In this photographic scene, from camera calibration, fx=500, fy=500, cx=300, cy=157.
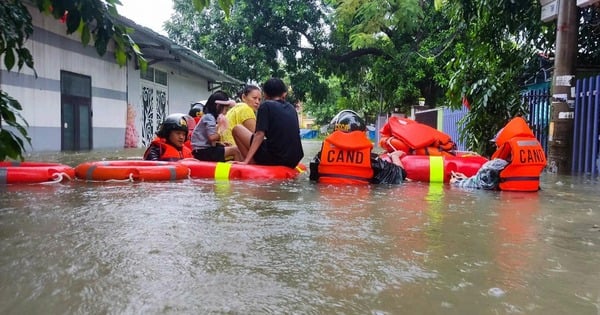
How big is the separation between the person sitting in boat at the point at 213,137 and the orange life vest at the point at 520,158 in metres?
3.29

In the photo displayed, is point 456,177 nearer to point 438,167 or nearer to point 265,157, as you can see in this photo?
point 438,167

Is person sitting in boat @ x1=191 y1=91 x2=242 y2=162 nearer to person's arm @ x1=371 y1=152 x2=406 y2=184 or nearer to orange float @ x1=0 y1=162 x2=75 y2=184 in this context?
orange float @ x1=0 y1=162 x2=75 y2=184

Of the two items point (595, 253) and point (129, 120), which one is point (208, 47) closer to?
point (129, 120)

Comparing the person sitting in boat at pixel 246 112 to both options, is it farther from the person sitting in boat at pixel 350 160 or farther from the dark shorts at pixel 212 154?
the person sitting in boat at pixel 350 160

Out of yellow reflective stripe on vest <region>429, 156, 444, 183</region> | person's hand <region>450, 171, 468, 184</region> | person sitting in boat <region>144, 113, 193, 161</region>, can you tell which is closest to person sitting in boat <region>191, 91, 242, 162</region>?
person sitting in boat <region>144, 113, 193, 161</region>

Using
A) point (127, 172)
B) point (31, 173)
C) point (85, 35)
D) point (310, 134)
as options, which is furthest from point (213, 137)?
point (310, 134)

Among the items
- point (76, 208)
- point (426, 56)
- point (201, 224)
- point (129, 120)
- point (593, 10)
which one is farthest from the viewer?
point (426, 56)

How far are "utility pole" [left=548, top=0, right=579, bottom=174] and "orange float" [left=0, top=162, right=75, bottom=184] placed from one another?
6.35 metres

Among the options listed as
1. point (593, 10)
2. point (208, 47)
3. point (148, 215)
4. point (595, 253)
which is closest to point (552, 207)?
point (595, 253)

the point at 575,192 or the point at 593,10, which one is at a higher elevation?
the point at 593,10

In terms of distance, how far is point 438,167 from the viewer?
594cm

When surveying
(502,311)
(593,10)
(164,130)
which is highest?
(593,10)

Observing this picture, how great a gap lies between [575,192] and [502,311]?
4.03m

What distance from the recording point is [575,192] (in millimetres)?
A: 5129
